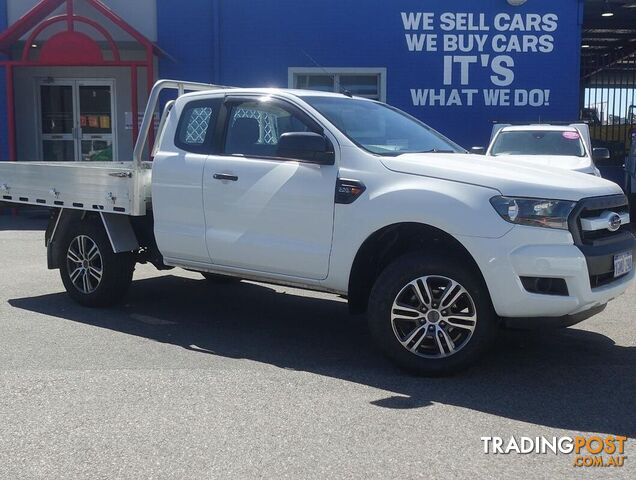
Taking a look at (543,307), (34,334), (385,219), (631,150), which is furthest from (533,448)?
(631,150)

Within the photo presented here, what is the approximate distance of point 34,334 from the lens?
6.05 m

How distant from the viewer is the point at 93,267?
6.93 m

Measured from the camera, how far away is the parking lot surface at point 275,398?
367 cm

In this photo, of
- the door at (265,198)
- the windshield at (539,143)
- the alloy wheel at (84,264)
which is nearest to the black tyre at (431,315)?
the door at (265,198)

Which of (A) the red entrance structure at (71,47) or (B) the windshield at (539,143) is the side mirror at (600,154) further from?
(A) the red entrance structure at (71,47)

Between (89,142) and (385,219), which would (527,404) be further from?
(89,142)

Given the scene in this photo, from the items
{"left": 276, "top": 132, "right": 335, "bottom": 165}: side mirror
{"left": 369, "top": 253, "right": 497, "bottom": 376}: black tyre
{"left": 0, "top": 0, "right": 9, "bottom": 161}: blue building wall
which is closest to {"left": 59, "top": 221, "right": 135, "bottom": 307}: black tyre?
{"left": 276, "top": 132, "right": 335, "bottom": 165}: side mirror

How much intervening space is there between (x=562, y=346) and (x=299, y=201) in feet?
7.58

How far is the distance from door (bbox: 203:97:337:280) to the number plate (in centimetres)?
190

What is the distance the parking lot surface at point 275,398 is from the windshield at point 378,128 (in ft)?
5.16

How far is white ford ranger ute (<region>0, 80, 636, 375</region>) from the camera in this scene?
15.1ft

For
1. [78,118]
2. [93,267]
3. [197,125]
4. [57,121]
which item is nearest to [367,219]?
[197,125]

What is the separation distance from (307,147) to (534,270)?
5.80ft

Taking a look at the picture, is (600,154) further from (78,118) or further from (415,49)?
(78,118)
